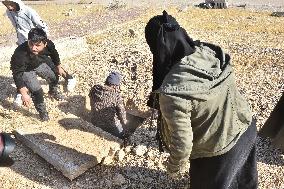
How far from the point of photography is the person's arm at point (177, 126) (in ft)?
8.07

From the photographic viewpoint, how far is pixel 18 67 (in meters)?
5.05

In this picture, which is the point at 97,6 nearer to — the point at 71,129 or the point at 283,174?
the point at 71,129

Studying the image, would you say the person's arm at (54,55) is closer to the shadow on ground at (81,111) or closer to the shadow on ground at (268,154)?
the shadow on ground at (81,111)

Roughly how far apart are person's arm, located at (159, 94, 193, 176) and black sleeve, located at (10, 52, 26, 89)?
279cm

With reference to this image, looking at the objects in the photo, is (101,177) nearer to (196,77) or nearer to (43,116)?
(43,116)

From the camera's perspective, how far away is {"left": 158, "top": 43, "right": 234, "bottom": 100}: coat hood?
2436 mm

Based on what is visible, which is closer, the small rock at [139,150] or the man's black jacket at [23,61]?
the small rock at [139,150]

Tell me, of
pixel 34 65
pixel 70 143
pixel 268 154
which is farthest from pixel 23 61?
pixel 268 154

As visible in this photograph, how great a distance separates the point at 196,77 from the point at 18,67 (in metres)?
3.14


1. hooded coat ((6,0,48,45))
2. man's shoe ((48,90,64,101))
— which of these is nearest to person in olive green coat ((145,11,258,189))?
man's shoe ((48,90,64,101))

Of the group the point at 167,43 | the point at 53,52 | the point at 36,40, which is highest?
the point at 167,43

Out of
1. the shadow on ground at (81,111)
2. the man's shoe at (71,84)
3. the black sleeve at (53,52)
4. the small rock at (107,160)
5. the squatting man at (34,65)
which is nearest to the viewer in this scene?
the small rock at (107,160)

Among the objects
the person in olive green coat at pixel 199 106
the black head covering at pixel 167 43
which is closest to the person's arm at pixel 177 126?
the person in olive green coat at pixel 199 106

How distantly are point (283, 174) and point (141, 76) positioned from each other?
9.33ft
